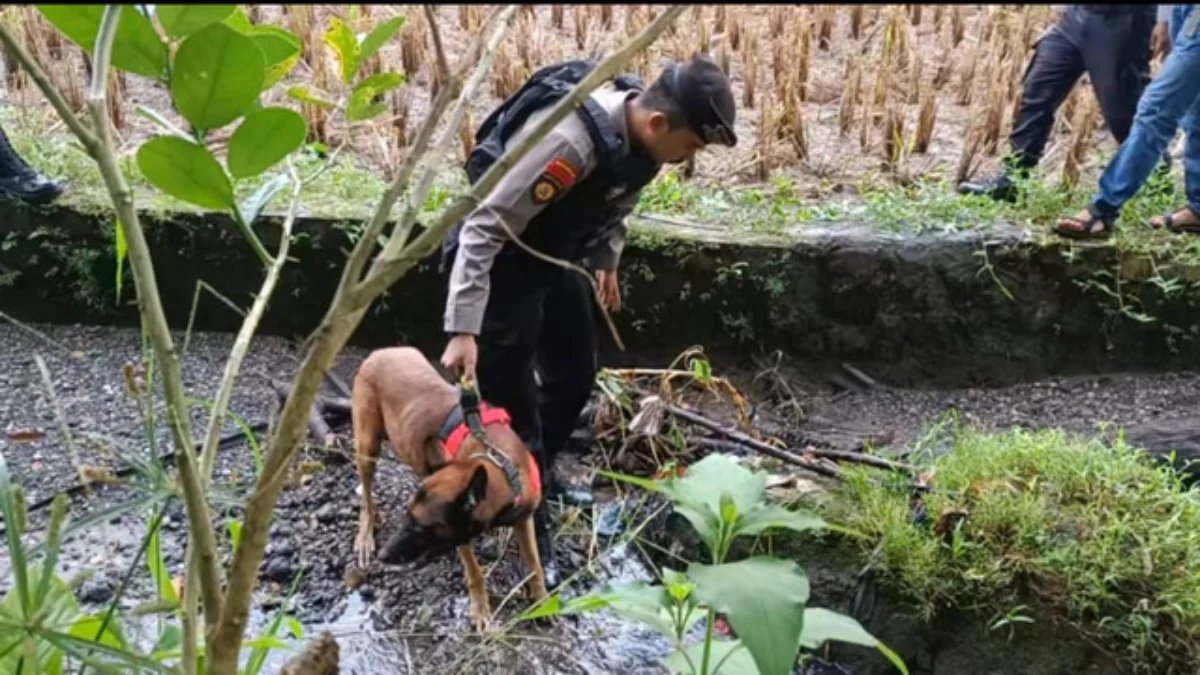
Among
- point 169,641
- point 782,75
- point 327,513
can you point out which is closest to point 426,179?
point 169,641

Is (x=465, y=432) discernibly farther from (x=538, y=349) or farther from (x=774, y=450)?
(x=774, y=450)

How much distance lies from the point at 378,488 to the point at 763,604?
242 cm

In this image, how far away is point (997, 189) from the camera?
14.5 feet

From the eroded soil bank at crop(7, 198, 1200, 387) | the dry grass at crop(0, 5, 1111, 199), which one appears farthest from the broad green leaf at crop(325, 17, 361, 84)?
the dry grass at crop(0, 5, 1111, 199)

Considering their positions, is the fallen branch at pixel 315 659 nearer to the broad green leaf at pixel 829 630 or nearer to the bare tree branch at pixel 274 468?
the bare tree branch at pixel 274 468

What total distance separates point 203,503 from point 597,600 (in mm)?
714

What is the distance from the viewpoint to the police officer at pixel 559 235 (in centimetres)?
253

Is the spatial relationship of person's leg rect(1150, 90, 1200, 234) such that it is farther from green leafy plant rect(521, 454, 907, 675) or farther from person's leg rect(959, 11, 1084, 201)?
green leafy plant rect(521, 454, 907, 675)

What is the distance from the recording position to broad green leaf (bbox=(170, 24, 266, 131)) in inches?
38.4

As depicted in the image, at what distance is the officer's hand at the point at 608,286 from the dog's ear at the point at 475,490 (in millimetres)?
774

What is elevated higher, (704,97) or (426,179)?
(426,179)

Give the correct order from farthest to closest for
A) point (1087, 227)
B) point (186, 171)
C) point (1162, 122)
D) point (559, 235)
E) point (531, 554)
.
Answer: point (1087, 227) → point (1162, 122) → point (531, 554) → point (559, 235) → point (186, 171)

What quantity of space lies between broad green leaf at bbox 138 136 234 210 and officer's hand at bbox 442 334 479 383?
1536mm

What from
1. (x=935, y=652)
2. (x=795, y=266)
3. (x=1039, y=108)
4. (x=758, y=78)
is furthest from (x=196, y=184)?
(x=758, y=78)
